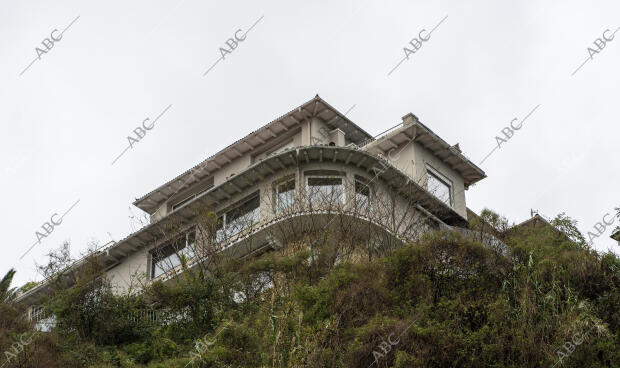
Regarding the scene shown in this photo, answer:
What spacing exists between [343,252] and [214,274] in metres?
3.45

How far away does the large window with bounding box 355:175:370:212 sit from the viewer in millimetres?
23062

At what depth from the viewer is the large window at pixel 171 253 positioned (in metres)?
24.0

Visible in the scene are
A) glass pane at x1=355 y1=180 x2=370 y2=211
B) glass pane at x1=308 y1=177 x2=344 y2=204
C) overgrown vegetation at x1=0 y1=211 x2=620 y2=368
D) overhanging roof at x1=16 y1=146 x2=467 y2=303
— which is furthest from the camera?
overhanging roof at x1=16 y1=146 x2=467 y2=303

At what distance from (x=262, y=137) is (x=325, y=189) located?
4.96 meters

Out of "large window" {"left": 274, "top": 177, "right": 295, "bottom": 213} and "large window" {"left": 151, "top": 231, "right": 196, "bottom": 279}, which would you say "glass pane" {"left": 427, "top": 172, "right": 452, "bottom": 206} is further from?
"large window" {"left": 151, "top": 231, "right": 196, "bottom": 279}

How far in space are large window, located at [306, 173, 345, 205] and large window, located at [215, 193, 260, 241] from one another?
6.48 feet

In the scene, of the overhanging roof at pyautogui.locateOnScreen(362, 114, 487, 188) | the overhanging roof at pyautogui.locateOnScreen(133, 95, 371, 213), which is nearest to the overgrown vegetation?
the overhanging roof at pyautogui.locateOnScreen(362, 114, 487, 188)

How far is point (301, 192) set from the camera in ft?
78.3

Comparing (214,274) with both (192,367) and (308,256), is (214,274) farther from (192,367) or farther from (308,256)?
(192,367)

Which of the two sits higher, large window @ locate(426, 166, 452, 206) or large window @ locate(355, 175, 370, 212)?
large window @ locate(426, 166, 452, 206)

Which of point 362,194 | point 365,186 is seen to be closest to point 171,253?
point 362,194

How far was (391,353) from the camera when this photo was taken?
14.3m

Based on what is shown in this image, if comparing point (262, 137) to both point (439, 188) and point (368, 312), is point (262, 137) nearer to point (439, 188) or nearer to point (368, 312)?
point (439, 188)

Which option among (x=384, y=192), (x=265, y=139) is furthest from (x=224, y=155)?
(x=384, y=192)
